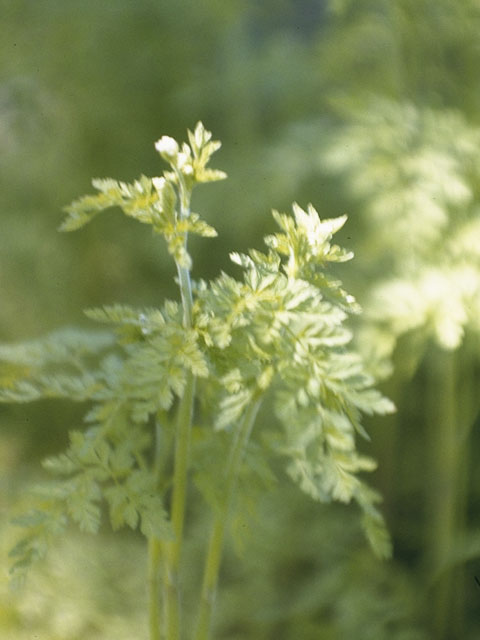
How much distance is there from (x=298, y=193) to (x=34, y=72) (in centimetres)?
82

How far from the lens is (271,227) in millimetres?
1927

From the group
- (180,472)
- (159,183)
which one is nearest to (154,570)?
(180,472)

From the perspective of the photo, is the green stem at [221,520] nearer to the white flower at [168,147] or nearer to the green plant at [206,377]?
the green plant at [206,377]

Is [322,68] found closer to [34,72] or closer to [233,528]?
[34,72]

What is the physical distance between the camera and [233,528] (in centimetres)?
81

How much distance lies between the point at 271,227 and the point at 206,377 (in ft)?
4.16

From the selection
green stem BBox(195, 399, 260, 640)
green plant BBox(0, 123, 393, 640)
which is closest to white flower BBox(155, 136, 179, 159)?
green plant BBox(0, 123, 393, 640)

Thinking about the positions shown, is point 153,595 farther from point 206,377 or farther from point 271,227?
point 271,227

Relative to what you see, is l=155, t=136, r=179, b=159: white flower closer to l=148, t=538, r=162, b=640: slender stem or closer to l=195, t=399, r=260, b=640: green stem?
l=195, t=399, r=260, b=640: green stem

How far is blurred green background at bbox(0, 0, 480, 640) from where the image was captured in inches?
50.9

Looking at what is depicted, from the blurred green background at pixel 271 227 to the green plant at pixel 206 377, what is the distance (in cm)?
12

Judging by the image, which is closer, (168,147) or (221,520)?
(168,147)

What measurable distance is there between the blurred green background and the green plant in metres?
0.12

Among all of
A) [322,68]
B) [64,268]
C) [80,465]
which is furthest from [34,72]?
[80,465]
